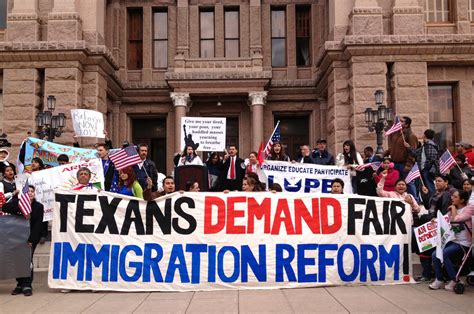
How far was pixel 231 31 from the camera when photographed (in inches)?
931

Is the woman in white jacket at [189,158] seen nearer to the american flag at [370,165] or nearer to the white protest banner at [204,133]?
the white protest banner at [204,133]

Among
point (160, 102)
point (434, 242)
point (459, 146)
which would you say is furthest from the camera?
point (160, 102)

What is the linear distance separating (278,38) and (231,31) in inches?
84.9

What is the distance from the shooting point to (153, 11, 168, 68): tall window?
77.5 feet

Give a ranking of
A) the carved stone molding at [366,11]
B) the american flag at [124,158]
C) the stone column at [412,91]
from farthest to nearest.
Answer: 1. the carved stone molding at [366,11]
2. the stone column at [412,91]
3. the american flag at [124,158]

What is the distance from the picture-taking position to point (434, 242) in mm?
8648

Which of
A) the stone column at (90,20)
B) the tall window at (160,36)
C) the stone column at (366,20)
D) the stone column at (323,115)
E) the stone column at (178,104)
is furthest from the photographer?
the tall window at (160,36)

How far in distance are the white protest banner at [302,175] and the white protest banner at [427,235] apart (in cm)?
354

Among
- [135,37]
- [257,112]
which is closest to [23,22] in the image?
[135,37]

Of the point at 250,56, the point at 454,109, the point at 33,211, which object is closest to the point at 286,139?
the point at 250,56

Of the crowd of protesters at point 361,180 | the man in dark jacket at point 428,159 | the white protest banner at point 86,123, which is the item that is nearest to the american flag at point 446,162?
the crowd of protesters at point 361,180

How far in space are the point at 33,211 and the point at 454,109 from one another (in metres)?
15.7

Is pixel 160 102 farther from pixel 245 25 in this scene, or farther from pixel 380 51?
pixel 380 51

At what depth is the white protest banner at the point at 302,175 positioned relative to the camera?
1228 cm
